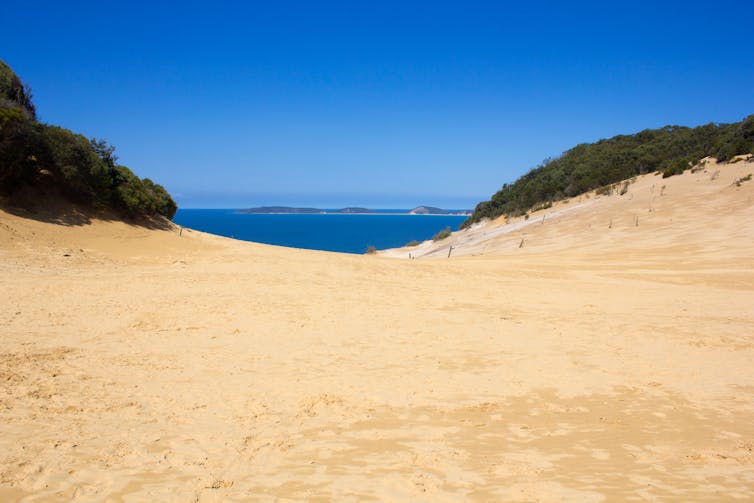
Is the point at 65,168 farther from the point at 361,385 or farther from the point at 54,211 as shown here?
the point at 361,385

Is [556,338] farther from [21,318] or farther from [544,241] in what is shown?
[544,241]

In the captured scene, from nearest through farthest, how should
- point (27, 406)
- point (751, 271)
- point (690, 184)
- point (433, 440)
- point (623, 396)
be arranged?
1. point (433, 440)
2. point (27, 406)
3. point (623, 396)
4. point (751, 271)
5. point (690, 184)

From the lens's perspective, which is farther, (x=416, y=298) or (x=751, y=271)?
(x=751, y=271)

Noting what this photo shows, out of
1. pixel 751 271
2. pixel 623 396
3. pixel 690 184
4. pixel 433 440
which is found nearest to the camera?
pixel 433 440

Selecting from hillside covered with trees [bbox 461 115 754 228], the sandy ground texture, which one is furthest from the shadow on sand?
hillside covered with trees [bbox 461 115 754 228]

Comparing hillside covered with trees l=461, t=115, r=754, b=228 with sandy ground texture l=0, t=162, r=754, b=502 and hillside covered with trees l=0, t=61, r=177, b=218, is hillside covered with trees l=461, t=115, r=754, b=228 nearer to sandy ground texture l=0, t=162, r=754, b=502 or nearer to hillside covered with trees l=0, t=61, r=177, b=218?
sandy ground texture l=0, t=162, r=754, b=502

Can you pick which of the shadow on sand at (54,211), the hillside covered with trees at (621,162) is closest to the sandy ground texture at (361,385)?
the shadow on sand at (54,211)

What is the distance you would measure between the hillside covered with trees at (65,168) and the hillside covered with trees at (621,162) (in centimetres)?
3297

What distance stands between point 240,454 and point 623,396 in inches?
193

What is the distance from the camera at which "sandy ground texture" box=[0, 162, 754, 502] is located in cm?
414

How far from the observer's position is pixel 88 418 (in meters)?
5.18

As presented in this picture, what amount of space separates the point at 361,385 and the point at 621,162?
4896 cm

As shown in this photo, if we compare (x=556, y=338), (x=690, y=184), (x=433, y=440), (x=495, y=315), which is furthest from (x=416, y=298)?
(x=690, y=184)

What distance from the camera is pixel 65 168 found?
17.9 meters
